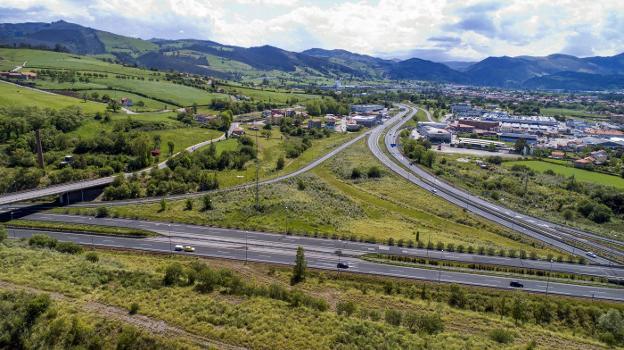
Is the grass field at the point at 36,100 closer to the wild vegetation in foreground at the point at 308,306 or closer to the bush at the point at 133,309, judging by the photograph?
the wild vegetation in foreground at the point at 308,306

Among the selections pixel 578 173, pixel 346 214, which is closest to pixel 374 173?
pixel 346 214

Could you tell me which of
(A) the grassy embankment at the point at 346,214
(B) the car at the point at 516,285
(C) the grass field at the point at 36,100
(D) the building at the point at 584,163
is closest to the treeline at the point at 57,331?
(A) the grassy embankment at the point at 346,214

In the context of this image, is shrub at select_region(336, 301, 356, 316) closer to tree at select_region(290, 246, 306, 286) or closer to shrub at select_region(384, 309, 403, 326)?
shrub at select_region(384, 309, 403, 326)

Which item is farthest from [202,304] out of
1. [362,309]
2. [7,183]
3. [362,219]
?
[7,183]

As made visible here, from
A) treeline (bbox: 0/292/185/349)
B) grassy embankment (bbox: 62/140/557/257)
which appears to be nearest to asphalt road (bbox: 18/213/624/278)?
grassy embankment (bbox: 62/140/557/257)

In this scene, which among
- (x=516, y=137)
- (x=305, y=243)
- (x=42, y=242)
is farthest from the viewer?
(x=516, y=137)

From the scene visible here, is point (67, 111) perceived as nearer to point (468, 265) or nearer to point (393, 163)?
point (393, 163)

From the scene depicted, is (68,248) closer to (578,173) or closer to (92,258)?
(92,258)

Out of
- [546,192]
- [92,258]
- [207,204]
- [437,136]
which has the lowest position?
[546,192]
